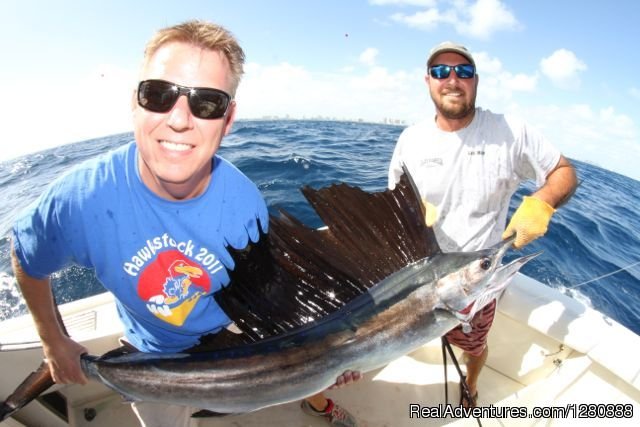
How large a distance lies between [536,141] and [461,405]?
1.91 m

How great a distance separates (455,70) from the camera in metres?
2.25

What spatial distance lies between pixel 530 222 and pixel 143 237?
1760 mm

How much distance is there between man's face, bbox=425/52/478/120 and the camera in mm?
2201

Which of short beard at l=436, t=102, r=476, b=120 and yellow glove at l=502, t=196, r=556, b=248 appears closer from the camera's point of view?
yellow glove at l=502, t=196, r=556, b=248

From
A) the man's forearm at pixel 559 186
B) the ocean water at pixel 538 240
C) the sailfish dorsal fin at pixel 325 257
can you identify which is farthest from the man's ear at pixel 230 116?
the man's forearm at pixel 559 186

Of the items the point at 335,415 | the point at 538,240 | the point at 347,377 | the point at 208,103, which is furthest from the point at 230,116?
the point at 538,240

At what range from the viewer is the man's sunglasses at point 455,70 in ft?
7.31

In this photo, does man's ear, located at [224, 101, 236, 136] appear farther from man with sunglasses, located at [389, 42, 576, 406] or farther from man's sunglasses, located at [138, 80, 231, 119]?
man with sunglasses, located at [389, 42, 576, 406]

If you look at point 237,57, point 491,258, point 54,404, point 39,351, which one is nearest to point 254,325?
point 491,258

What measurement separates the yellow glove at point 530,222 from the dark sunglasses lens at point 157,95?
1.58 metres

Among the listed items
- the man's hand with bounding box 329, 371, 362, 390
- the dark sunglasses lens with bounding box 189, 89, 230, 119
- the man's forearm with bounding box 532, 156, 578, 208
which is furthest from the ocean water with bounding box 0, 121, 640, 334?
the man's hand with bounding box 329, 371, 362, 390

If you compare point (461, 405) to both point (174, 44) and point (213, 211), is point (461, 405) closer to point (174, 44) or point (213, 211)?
point (213, 211)

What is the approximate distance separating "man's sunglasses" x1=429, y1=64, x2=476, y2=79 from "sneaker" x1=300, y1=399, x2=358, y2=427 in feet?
7.36

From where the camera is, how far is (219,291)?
153 cm
